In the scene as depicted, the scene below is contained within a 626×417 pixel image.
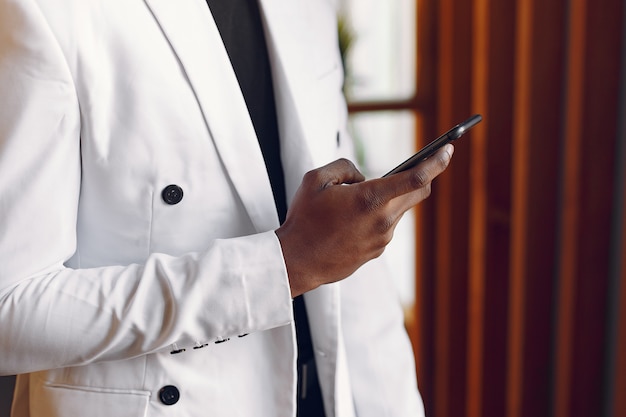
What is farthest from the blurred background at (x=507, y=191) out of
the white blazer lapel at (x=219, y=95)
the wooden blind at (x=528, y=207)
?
the white blazer lapel at (x=219, y=95)

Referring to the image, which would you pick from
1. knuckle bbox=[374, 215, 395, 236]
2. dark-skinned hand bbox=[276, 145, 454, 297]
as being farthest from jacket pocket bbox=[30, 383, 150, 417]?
knuckle bbox=[374, 215, 395, 236]

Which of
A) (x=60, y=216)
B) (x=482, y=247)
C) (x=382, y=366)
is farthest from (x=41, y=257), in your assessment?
(x=482, y=247)

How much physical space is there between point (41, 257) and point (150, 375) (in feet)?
0.65

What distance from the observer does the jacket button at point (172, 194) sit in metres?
0.78

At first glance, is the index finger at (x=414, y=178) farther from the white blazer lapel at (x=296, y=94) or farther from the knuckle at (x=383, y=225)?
the white blazer lapel at (x=296, y=94)

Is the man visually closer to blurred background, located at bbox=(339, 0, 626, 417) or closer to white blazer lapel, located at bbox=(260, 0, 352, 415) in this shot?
white blazer lapel, located at bbox=(260, 0, 352, 415)

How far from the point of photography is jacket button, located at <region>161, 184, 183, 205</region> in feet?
2.57

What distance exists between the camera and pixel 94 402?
796 millimetres

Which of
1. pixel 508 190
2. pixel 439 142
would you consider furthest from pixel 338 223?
pixel 508 190

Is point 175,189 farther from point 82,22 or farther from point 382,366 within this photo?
point 382,366

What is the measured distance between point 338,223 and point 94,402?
0.36 m

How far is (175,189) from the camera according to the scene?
0.79 metres

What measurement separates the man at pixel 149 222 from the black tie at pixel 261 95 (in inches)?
1.8

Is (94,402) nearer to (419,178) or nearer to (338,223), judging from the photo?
(338,223)
